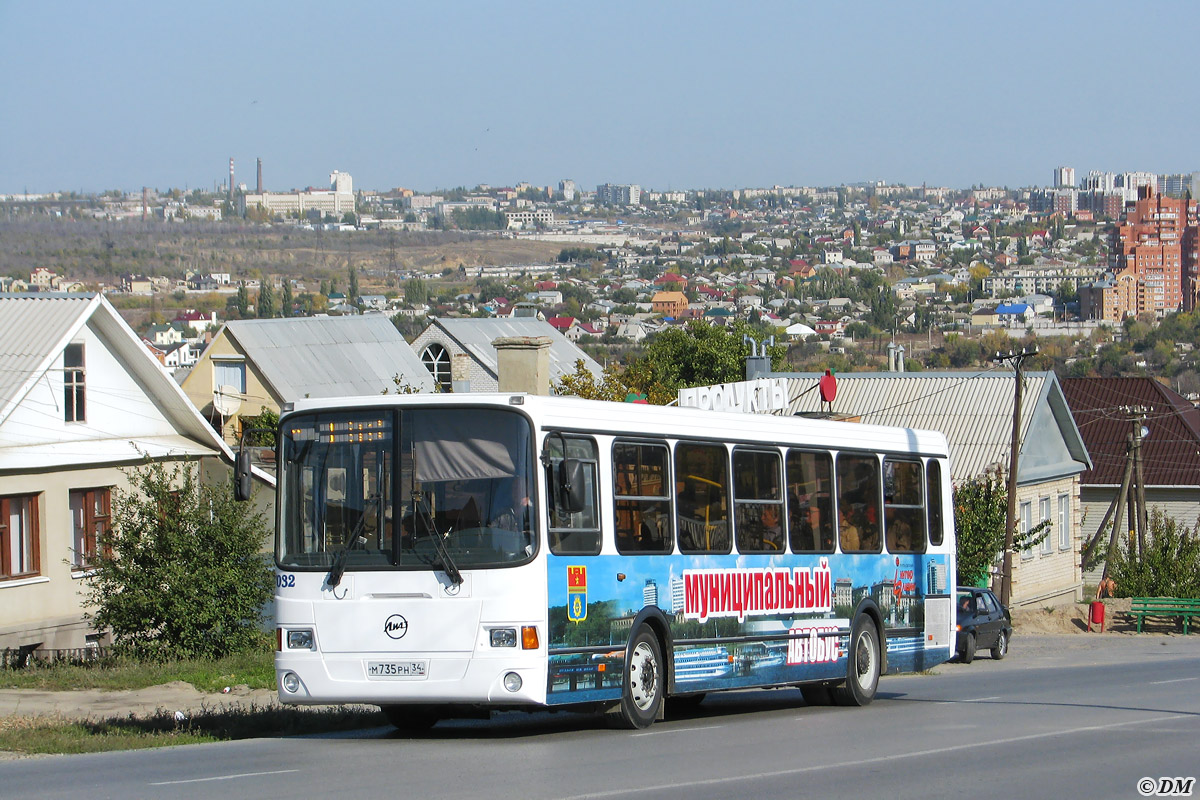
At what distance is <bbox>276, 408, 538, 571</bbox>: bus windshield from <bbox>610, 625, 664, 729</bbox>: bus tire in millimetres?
1779

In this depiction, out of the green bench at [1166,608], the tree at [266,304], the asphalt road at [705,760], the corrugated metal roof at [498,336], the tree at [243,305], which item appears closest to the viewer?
the asphalt road at [705,760]

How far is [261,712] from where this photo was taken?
1456 centimetres

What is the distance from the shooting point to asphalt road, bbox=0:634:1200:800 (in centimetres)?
984

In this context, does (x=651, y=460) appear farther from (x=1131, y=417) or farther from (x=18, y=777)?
(x=1131, y=417)

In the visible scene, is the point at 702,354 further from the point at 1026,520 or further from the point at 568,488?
the point at 568,488

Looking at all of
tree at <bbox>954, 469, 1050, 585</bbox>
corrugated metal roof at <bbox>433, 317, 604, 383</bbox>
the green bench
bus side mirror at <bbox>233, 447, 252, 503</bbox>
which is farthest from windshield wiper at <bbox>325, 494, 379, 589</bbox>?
corrugated metal roof at <bbox>433, 317, 604, 383</bbox>

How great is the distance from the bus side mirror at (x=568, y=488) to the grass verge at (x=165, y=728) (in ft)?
12.6

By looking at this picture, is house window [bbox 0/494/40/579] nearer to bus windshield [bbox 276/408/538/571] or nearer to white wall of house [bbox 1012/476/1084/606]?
bus windshield [bbox 276/408/538/571]

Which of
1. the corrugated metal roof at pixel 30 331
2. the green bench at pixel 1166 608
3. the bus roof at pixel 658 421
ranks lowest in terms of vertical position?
the green bench at pixel 1166 608

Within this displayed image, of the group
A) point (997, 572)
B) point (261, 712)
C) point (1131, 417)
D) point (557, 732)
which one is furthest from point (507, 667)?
point (1131, 417)

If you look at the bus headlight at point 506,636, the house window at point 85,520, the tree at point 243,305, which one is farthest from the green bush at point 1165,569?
Result: the tree at point 243,305

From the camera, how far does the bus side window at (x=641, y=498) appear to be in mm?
12586

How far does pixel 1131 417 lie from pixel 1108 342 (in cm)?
14351

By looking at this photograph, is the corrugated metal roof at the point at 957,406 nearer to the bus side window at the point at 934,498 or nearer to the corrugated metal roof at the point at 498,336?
the corrugated metal roof at the point at 498,336
